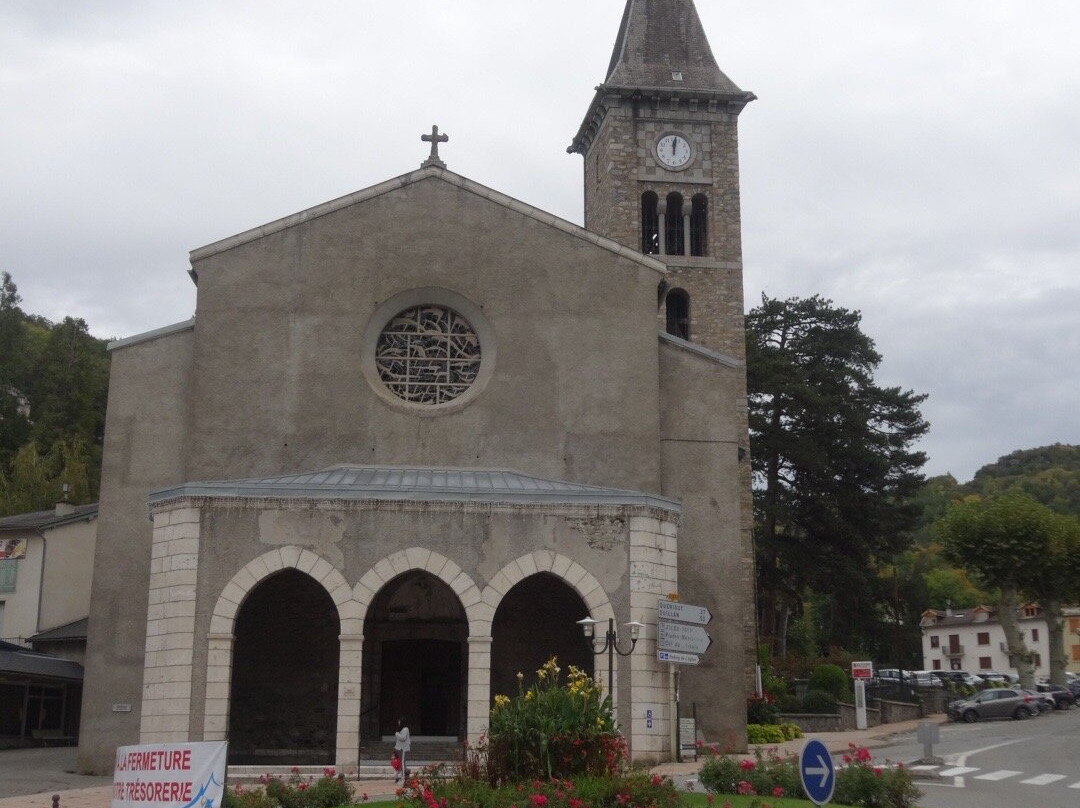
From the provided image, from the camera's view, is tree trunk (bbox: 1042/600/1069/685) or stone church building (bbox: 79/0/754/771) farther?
tree trunk (bbox: 1042/600/1069/685)

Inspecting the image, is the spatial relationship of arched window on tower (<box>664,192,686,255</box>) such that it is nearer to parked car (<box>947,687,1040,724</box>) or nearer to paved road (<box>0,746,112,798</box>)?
parked car (<box>947,687,1040,724</box>)

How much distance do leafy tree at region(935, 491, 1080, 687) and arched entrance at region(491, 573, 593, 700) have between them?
25.8 m

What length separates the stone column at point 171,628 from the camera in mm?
20828

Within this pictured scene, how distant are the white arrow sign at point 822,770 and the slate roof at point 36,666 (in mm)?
23606

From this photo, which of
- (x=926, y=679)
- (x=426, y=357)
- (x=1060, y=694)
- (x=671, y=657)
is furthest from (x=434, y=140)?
(x=926, y=679)

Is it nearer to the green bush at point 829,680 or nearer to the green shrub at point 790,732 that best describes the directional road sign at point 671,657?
the green shrub at point 790,732

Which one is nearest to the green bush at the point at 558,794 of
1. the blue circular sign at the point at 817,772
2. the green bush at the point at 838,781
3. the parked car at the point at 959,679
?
the green bush at the point at 838,781

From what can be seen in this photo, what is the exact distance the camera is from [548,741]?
1511cm

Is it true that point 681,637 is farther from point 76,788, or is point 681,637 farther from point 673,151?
point 673,151

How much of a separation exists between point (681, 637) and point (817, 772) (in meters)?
11.4

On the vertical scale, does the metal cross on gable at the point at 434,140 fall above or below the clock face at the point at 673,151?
below

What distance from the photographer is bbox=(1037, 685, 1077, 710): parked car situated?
145ft

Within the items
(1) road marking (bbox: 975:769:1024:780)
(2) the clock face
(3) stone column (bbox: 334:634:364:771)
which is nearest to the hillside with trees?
(2) the clock face

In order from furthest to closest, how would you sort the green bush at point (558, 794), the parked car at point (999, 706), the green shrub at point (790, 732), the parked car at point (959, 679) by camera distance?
the parked car at point (959, 679)
the parked car at point (999, 706)
the green shrub at point (790, 732)
the green bush at point (558, 794)
